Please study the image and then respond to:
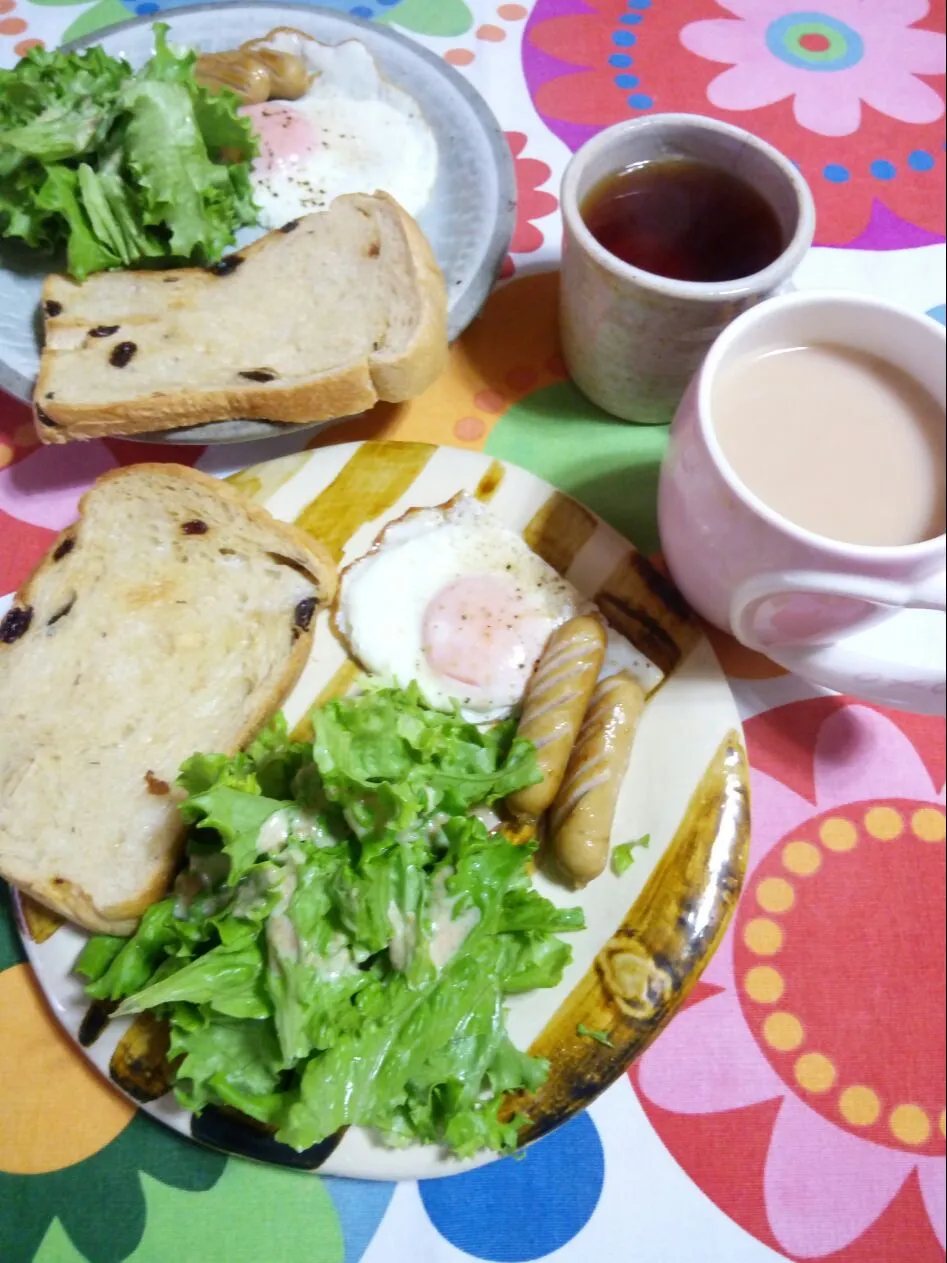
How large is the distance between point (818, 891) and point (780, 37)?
2.01 meters

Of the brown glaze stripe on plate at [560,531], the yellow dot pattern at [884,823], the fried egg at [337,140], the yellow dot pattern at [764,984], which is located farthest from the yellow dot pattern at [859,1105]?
the fried egg at [337,140]

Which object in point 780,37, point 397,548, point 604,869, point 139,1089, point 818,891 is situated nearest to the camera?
point 139,1089

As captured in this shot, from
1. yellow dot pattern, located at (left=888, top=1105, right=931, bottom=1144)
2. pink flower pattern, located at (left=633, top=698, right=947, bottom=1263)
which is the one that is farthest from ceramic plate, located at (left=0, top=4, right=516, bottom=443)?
yellow dot pattern, located at (left=888, top=1105, right=931, bottom=1144)

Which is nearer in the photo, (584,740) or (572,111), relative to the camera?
(584,740)

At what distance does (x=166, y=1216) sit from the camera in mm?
1196

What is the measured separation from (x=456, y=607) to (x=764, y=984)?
0.74 m

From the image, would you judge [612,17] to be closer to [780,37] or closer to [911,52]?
[780,37]

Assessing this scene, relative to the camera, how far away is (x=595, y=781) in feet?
4.18

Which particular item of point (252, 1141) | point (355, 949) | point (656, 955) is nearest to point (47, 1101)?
point (252, 1141)

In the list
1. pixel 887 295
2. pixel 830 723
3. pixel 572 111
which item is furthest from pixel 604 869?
pixel 572 111

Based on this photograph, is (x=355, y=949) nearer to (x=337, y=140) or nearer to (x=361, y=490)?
(x=361, y=490)

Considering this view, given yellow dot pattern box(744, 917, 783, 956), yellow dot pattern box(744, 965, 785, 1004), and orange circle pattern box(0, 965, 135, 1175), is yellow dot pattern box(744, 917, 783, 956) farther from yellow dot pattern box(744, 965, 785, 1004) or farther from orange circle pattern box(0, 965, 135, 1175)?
orange circle pattern box(0, 965, 135, 1175)

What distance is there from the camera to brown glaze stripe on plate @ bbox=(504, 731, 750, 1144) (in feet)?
3.91

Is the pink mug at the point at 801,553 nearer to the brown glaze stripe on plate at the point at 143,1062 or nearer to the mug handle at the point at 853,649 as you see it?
the mug handle at the point at 853,649
